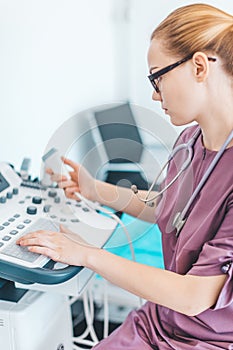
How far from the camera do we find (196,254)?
1003 mm

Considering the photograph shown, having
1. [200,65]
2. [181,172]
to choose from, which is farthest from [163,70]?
[181,172]

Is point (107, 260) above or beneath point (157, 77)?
beneath

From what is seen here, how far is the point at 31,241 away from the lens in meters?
0.98

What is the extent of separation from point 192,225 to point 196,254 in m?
0.06

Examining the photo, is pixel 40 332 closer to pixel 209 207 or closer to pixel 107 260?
pixel 107 260

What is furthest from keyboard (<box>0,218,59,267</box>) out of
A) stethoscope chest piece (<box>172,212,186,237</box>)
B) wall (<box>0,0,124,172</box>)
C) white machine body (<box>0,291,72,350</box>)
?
wall (<box>0,0,124,172</box>)

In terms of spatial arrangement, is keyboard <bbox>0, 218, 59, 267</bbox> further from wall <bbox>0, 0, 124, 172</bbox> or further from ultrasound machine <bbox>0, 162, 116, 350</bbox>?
wall <bbox>0, 0, 124, 172</bbox>

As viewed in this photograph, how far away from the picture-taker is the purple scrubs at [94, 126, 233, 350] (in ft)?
3.05

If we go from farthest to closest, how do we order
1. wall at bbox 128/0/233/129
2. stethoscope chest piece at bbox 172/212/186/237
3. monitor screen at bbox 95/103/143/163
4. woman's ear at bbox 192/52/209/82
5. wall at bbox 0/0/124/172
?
wall at bbox 128/0/233/129, wall at bbox 0/0/124/172, monitor screen at bbox 95/103/143/163, stethoscope chest piece at bbox 172/212/186/237, woman's ear at bbox 192/52/209/82

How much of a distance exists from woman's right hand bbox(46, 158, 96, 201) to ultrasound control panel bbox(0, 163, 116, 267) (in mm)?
25

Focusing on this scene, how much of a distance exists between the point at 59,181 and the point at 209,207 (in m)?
0.43

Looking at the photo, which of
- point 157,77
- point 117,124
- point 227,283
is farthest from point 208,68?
point 117,124

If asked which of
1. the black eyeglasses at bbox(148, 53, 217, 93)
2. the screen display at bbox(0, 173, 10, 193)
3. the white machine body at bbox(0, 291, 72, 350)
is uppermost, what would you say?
the black eyeglasses at bbox(148, 53, 217, 93)

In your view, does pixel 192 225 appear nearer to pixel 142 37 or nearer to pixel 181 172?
pixel 181 172
